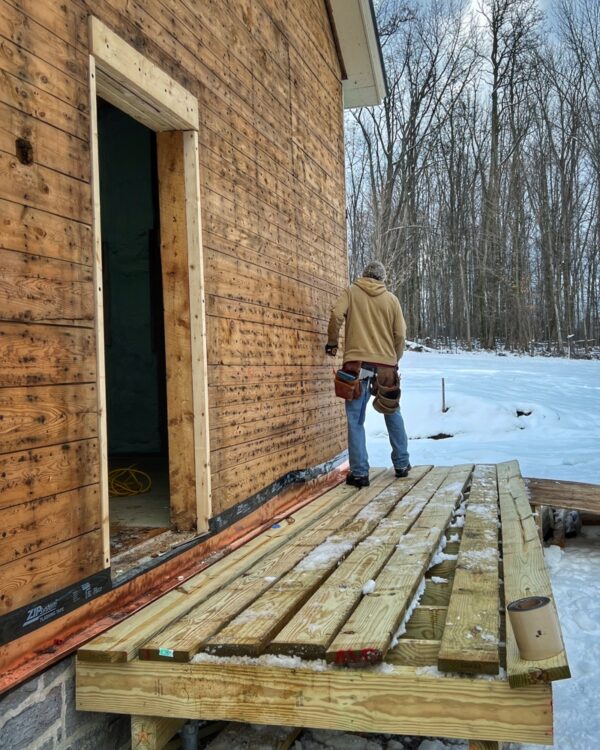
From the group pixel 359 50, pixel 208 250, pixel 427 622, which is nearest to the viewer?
pixel 427 622

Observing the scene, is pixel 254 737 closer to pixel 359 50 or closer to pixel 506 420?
pixel 359 50

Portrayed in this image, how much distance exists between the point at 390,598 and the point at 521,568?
2.51 ft

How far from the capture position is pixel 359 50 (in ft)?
22.4

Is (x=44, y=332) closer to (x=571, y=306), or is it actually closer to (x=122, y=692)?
(x=122, y=692)

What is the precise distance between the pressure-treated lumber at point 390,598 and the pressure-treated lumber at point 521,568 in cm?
38

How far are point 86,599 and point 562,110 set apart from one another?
29094 millimetres

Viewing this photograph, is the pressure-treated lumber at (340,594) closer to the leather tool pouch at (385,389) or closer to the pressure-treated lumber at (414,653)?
the pressure-treated lumber at (414,653)

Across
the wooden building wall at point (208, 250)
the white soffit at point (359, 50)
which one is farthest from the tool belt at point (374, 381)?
the white soffit at point (359, 50)

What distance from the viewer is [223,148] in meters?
3.84

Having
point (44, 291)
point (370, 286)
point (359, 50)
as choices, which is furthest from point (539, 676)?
point (359, 50)

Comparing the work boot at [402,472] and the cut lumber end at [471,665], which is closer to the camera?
the cut lumber end at [471,665]

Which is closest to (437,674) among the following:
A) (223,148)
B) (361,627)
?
(361,627)

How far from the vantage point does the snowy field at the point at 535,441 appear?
2766 millimetres

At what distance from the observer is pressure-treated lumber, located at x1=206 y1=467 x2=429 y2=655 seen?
227 cm
